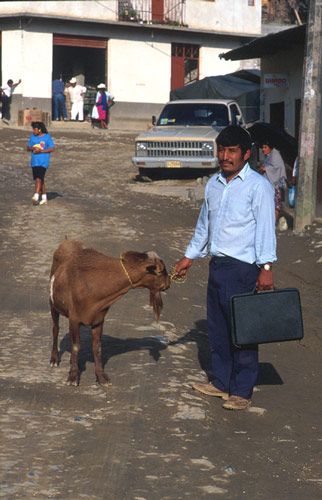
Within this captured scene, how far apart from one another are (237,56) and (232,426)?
18.8m

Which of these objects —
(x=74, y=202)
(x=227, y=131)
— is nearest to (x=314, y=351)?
(x=227, y=131)

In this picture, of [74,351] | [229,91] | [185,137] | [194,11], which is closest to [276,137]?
[185,137]

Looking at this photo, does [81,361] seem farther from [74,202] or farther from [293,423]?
[74,202]

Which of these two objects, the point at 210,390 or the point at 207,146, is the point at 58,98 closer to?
the point at 207,146

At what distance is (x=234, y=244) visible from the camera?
5.91 meters

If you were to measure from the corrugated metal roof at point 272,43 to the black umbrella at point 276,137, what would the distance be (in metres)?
2.17

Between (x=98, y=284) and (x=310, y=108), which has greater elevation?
(x=310, y=108)

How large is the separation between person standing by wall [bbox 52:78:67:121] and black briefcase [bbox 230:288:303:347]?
28.9 m

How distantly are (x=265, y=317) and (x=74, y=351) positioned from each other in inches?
62.4

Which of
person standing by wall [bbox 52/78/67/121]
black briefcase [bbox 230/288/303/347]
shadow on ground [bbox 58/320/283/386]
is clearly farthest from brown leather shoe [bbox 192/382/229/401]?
person standing by wall [bbox 52/78/67/121]

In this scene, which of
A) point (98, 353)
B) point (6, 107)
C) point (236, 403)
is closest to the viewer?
point (236, 403)

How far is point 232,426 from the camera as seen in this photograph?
5.80 metres

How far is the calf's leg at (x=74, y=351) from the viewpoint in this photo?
6.29m

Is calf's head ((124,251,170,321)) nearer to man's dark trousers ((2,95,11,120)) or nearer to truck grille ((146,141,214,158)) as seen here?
truck grille ((146,141,214,158))
